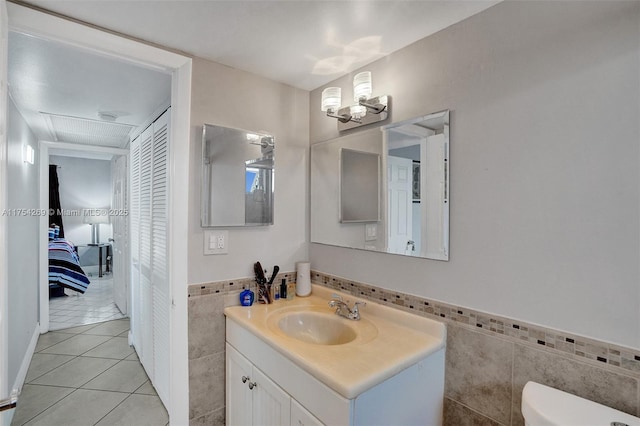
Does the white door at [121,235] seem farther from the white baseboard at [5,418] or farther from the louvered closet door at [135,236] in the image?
Result: the white baseboard at [5,418]

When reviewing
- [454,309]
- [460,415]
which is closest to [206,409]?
[460,415]

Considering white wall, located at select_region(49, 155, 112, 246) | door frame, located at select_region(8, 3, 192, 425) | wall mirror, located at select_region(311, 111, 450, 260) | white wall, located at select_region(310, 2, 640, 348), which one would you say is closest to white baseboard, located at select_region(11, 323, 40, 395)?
door frame, located at select_region(8, 3, 192, 425)

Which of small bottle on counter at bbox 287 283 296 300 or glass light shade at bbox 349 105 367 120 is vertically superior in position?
glass light shade at bbox 349 105 367 120

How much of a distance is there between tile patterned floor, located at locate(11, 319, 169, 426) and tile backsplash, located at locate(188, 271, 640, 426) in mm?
710

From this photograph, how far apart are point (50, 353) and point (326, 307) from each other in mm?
2904

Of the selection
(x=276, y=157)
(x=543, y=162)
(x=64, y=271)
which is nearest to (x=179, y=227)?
(x=276, y=157)

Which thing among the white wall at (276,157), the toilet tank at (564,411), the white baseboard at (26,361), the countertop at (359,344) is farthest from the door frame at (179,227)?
the toilet tank at (564,411)

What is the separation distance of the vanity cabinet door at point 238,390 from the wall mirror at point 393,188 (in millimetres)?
842

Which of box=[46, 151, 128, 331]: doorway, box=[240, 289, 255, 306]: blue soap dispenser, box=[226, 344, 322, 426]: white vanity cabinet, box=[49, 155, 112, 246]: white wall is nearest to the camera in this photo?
box=[226, 344, 322, 426]: white vanity cabinet

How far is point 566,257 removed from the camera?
3.54 feet

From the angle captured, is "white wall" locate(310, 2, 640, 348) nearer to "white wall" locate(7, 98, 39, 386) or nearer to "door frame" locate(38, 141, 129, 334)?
"white wall" locate(7, 98, 39, 386)

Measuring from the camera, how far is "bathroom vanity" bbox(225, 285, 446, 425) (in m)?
1.10

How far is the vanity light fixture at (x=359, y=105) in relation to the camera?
162cm

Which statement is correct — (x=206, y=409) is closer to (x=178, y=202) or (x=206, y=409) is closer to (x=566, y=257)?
(x=178, y=202)
